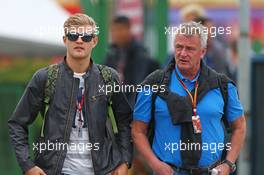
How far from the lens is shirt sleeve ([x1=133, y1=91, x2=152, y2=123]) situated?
5.69 meters

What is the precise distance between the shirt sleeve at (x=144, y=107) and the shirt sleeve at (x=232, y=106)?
536 millimetres

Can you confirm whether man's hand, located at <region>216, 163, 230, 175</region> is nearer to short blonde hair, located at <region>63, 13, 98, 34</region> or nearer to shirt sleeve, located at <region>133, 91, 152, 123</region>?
shirt sleeve, located at <region>133, 91, 152, 123</region>

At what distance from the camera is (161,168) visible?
564 cm

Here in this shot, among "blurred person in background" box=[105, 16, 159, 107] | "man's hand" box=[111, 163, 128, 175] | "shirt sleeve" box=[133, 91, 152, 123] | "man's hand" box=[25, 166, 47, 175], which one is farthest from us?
"blurred person in background" box=[105, 16, 159, 107]

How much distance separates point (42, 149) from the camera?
18.2ft

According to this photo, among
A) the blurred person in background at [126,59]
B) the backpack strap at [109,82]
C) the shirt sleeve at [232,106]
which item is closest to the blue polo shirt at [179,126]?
the shirt sleeve at [232,106]

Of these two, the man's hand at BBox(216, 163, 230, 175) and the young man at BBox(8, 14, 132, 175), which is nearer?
the young man at BBox(8, 14, 132, 175)

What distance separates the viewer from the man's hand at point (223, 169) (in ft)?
18.5

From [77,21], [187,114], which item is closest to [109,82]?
[77,21]

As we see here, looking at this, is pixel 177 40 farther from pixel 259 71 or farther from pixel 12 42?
pixel 12 42

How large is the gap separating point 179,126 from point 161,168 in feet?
0.98

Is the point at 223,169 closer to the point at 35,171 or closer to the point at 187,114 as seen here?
the point at 187,114

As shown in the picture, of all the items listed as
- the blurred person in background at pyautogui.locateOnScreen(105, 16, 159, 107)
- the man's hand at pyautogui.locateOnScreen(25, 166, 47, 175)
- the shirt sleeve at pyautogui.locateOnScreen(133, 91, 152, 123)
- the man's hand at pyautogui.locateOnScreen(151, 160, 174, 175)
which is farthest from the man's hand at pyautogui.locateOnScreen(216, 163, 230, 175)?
the blurred person in background at pyautogui.locateOnScreen(105, 16, 159, 107)

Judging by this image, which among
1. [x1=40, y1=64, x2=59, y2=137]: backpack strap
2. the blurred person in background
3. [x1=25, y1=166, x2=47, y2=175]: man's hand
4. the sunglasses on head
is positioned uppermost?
the blurred person in background
